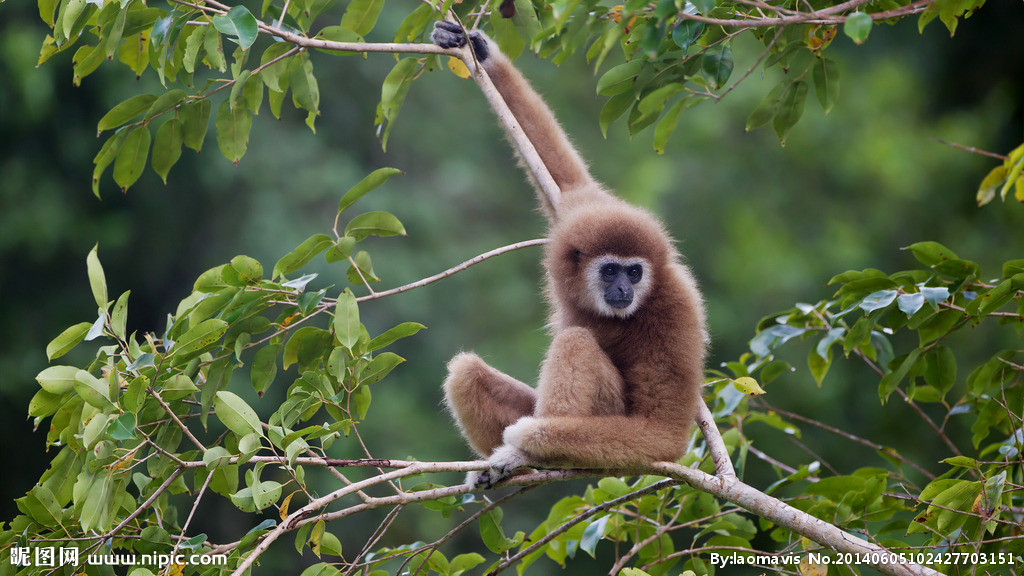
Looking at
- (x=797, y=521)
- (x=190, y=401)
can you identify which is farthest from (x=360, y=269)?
(x=797, y=521)

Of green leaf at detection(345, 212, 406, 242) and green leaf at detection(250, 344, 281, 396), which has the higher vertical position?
green leaf at detection(345, 212, 406, 242)

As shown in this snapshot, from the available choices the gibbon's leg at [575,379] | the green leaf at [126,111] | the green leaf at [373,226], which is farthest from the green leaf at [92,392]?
the gibbon's leg at [575,379]

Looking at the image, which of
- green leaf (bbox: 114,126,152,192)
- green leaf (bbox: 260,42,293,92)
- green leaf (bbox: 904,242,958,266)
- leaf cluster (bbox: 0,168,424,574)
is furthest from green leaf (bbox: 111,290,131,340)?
green leaf (bbox: 904,242,958,266)

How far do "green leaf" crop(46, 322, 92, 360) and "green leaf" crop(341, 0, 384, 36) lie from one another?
60.9 inches

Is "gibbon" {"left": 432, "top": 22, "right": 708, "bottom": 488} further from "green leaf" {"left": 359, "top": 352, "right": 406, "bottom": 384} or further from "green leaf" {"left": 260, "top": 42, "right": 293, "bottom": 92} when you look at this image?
"green leaf" {"left": 260, "top": 42, "right": 293, "bottom": 92}

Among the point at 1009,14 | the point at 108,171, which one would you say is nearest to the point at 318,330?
the point at 108,171

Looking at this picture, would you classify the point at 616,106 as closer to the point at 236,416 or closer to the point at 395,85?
the point at 395,85

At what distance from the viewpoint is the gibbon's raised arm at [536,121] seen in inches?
161

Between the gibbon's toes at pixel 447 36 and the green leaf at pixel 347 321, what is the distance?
163 centimetres

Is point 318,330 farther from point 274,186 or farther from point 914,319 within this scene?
point 274,186

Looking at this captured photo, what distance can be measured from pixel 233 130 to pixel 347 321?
1180mm

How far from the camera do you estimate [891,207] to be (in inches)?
344

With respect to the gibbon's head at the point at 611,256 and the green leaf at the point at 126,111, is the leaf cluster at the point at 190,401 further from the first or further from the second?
the gibbon's head at the point at 611,256

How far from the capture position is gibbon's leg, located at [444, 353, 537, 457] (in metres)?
3.59
